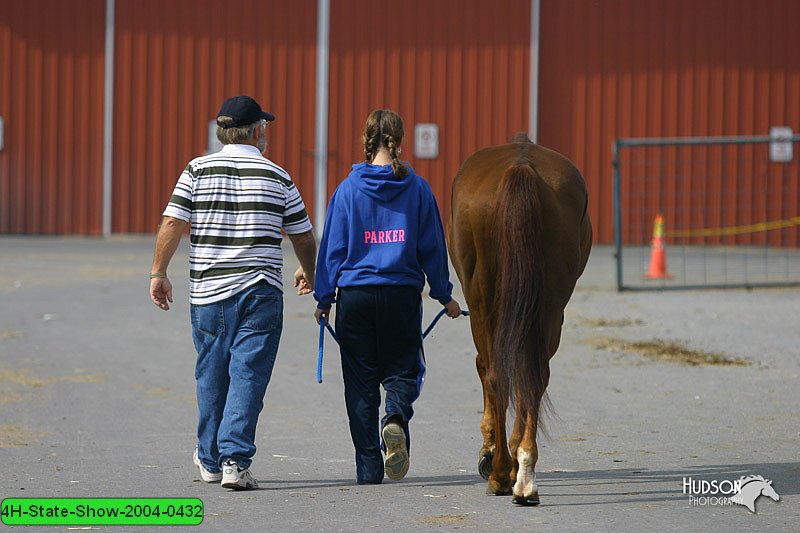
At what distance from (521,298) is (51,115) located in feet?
60.9

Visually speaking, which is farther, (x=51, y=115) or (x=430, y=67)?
(x=430, y=67)

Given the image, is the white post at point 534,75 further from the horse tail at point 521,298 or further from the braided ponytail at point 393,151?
the horse tail at point 521,298

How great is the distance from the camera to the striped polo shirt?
634 centimetres

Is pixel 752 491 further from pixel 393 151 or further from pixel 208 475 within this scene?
pixel 208 475

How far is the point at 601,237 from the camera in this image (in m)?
23.5

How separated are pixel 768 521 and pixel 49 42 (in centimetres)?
1965

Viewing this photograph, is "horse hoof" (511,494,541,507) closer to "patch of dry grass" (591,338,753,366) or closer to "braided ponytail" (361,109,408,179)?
"braided ponytail" (361,109,408,179)

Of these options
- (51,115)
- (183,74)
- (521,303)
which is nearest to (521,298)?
(521,303)

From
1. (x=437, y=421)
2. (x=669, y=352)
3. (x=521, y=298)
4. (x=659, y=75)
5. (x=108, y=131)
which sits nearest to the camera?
(x=521, y=298)

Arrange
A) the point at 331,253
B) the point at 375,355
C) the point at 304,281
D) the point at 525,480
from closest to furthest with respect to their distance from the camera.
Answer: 1. the point at 525,480
2. the point at 331,253
3. the point at 375,355
4. the point at 304,281

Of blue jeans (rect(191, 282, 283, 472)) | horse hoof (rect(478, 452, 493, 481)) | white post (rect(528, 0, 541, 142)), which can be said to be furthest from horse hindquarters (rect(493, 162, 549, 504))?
white post (rect(528, 0, 541, 142))

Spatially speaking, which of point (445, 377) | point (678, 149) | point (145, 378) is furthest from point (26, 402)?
point (678, 149)

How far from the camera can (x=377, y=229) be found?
21.0 feet

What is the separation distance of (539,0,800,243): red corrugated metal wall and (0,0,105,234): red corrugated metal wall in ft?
25.7
